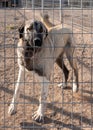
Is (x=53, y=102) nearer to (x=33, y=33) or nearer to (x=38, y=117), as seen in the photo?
(x=38, y=117)

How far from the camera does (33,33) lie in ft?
9.59

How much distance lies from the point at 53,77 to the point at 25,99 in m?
0.62

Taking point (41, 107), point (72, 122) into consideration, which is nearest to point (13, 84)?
point (41, 107)

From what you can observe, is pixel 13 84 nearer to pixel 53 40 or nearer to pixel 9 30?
pixel 53 40

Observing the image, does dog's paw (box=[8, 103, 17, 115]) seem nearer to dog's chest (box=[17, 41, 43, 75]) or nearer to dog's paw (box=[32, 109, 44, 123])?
dog's paw (box=[32, 109, 44, 123])

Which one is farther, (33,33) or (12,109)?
(12,109)

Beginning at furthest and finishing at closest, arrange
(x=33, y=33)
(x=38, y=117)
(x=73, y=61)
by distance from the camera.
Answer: (x=73, y=61) < (x=38, y=117) < (x=33, y=33)

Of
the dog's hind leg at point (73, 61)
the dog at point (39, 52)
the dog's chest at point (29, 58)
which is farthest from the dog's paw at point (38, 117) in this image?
the dog's hind leg at point (73, 61)

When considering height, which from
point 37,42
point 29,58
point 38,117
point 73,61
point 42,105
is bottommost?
point 38,117

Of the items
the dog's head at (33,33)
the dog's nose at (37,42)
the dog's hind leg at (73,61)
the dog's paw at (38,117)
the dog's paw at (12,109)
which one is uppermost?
the dog's head at (33,33)

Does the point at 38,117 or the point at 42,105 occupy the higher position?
the point at 42,105

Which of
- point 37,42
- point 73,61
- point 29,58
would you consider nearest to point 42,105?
point 29,58

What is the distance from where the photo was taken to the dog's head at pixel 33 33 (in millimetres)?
2920

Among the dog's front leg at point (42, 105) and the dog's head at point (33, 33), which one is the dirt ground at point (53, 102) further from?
the dog's head at point (33, 33)
